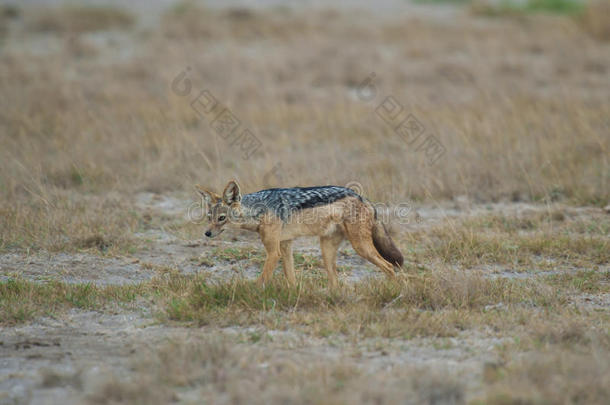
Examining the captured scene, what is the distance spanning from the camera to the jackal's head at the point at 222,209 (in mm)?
6309

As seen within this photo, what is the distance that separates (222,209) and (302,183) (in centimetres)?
344

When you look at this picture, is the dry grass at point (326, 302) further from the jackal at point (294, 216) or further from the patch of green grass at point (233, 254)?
the patch of green grass at point (233, 254)

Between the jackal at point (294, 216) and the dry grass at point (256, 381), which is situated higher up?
the jackal at point (294, 216)

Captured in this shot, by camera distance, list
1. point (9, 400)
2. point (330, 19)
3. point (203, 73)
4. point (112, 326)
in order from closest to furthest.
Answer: point (9, 400) → point (112, 326) → point (203, 73) → point (330, 19)

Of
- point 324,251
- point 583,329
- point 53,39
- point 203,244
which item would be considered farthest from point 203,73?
point 583,329

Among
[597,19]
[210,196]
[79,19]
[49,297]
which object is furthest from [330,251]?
[597,19]

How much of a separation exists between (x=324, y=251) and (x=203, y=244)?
205 centimetres

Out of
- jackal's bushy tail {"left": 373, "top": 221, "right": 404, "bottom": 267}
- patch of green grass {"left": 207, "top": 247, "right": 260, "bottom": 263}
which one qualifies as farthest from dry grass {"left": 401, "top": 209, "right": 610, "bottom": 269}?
patch of green grass {"left": 207, "top": 247, "right": 260, "bottom": 263}

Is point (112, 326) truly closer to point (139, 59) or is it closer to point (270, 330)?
point (270, 330)

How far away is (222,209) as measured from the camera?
20.7 feet

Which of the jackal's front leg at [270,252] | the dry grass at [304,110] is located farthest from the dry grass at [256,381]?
the dry grass at [304,110]

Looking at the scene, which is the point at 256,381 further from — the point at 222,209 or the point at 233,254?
the point at 233,254

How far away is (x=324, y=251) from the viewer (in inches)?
260

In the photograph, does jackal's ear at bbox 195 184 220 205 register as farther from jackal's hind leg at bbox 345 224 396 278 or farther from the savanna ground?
jackal's hind leg at bbox 345 224 396 278
